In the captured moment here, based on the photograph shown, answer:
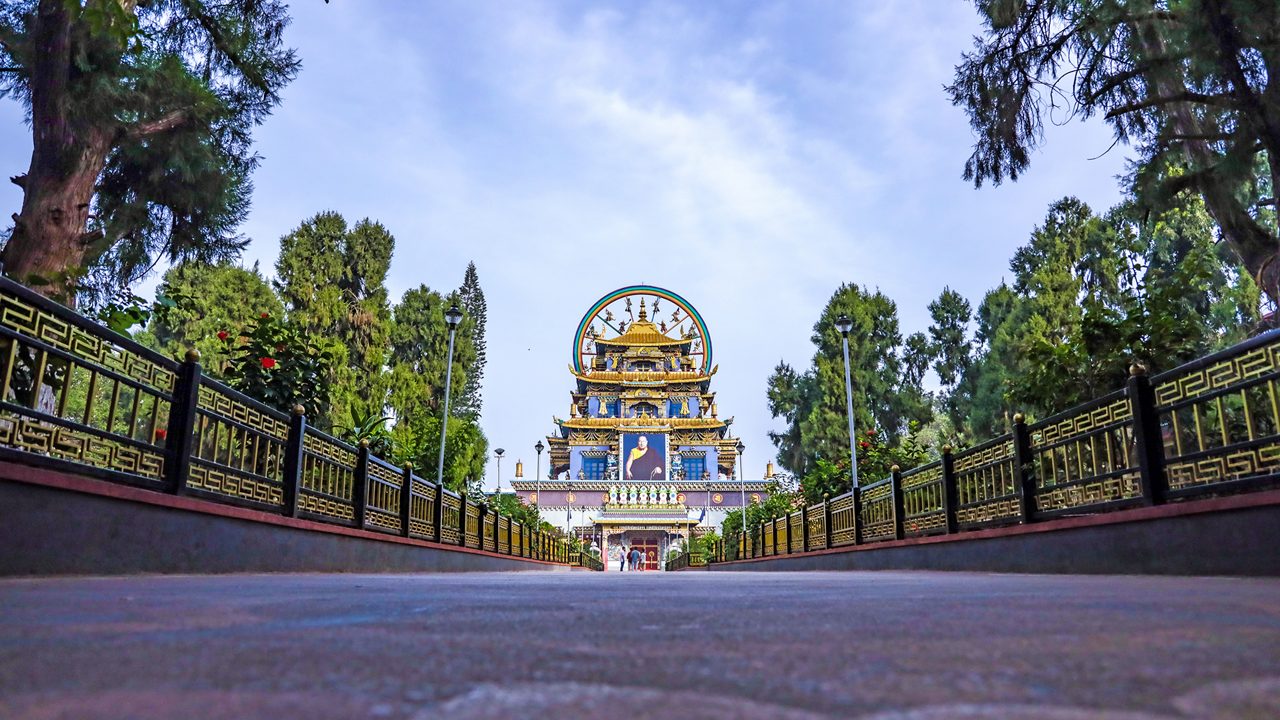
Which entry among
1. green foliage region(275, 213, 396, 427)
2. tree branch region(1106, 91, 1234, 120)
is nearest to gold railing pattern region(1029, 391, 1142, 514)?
tree branch region(1106, 91, 1234, 120)

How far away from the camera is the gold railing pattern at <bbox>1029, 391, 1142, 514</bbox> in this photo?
5.41 metres

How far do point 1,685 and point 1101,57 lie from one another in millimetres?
9089

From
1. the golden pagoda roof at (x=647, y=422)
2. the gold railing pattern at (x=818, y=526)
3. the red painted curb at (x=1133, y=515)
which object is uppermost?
the golden pagoda roof at (x=647, y=422)

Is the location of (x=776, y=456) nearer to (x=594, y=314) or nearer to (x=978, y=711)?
(x=594, y=314)

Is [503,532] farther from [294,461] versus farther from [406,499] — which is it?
[294,461]

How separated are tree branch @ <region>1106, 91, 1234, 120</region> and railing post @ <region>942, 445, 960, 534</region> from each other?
3598 mm

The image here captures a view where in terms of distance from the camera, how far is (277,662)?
0.93m

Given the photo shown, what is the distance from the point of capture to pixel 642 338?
48.7 meters

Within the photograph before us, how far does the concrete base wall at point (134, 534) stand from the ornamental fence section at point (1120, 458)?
5745mm

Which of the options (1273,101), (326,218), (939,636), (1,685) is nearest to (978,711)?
(939,636)

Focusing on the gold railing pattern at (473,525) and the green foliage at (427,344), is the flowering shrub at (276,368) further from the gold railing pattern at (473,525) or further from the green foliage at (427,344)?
the green foliage at (427,344)

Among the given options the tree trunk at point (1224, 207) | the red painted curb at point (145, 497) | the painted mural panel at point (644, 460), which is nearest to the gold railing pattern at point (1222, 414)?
the tree trunk at point (1224, 207)

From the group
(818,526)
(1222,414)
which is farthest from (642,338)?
(1222,414)

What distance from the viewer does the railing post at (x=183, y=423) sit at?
16.1 feet
